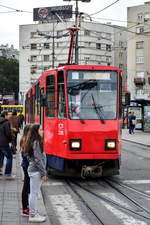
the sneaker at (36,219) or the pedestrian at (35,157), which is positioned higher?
the pedestrian at (35,157)

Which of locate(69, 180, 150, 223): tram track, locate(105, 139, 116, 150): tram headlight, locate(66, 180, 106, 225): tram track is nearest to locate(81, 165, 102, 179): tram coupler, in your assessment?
locate(66, 180, 106, 225): tram track

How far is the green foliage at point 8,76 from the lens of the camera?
99.5 meters

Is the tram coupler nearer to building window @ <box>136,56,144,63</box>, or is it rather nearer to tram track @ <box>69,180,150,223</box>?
tram track @ <box>69,180,150,223</box>

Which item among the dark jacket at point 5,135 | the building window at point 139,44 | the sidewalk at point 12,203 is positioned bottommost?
the sidewalk at point 12,203

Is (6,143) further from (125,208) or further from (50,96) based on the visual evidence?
(125,208)

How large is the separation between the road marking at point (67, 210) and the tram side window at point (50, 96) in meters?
2.88

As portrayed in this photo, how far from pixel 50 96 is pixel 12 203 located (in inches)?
166

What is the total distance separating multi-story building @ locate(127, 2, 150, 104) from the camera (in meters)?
58.8

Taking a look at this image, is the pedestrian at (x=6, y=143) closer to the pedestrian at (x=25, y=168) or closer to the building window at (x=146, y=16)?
the pedestrian at (x=25, y=168)

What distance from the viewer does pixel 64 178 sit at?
11.2 meters

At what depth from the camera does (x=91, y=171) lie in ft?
33.9

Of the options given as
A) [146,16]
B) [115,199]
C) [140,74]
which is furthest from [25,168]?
[146,16]

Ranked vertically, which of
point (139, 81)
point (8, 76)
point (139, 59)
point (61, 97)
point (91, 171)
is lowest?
point (91, 171)

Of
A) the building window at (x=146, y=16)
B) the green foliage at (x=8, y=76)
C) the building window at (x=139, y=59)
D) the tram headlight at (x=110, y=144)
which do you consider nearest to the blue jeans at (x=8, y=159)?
the tram headlight at (x=110, y=144)
